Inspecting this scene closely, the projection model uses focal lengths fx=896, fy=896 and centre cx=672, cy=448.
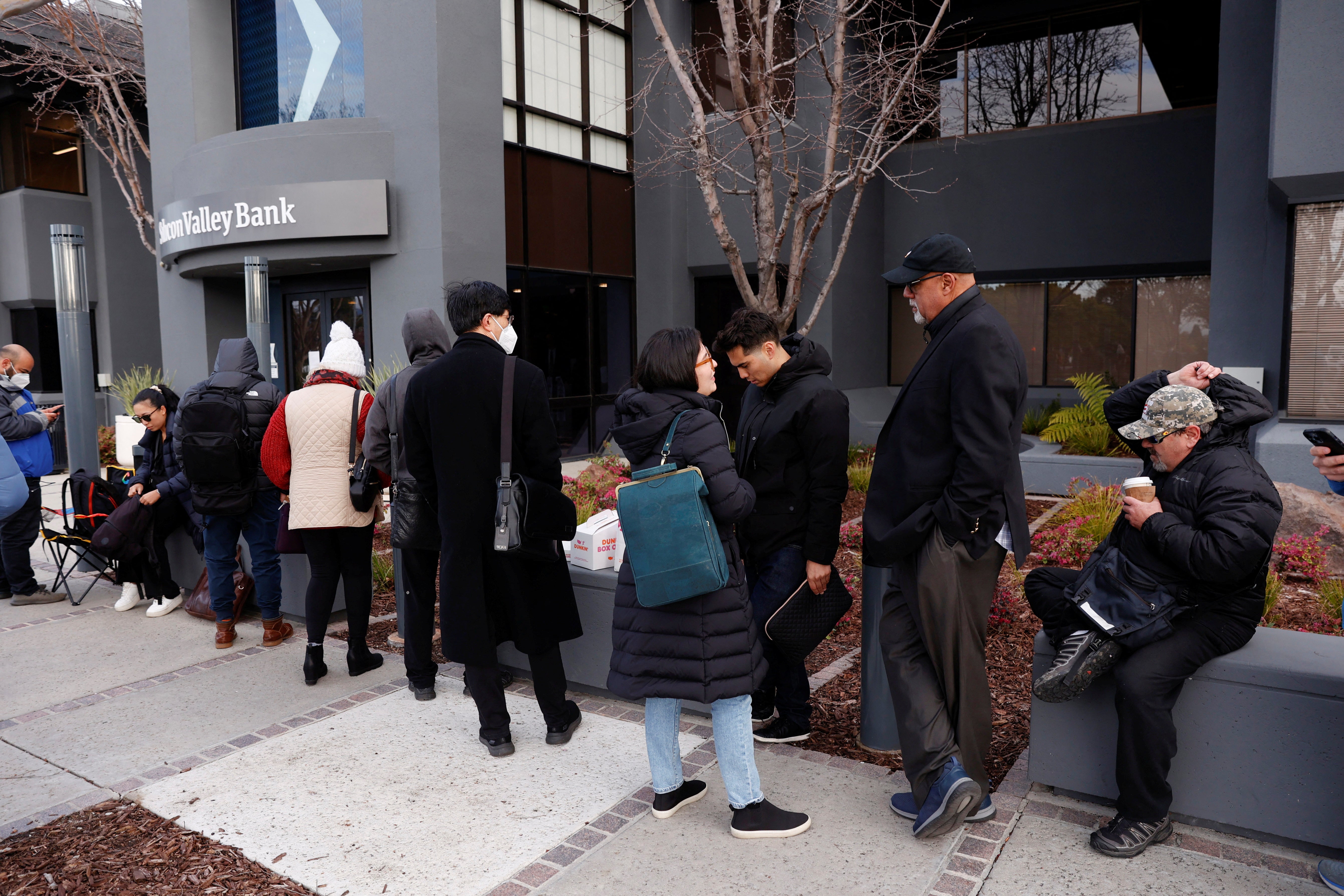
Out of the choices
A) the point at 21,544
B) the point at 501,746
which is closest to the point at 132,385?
the point at 21,544

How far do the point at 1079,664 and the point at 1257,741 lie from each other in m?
0.67

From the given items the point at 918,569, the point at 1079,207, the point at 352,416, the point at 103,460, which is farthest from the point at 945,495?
the point at 103,460

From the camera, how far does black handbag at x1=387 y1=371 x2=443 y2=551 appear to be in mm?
4676

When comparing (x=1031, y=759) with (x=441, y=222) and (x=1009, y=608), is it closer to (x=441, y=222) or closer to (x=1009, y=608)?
(x=1009, y=608)

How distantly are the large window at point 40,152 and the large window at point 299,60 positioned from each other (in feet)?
24.2

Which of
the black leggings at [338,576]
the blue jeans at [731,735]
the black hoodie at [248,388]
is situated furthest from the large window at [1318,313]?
the black hoodie at [248,388]

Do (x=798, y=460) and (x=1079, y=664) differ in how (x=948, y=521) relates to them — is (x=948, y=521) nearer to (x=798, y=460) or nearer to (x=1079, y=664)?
(x=1079, y=664)

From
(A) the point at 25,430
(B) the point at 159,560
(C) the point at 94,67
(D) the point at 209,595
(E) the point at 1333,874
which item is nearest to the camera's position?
(E) the point at 1333,874

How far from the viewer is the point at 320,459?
205 inches

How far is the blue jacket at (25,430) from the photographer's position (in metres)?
6.91

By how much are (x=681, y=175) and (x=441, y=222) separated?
488 centimetres

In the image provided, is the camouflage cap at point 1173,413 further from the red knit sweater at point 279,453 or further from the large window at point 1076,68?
the large window at point 1076,68

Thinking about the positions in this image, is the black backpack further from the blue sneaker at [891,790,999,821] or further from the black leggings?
the blue sneaker at [891,790,999,821]

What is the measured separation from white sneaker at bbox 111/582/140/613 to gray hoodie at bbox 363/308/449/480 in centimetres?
325
